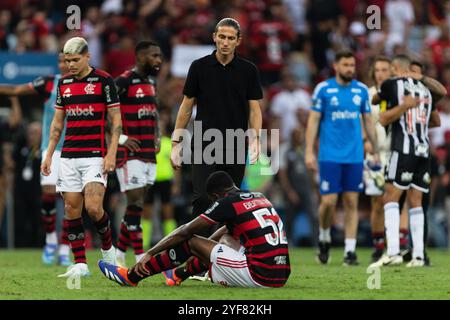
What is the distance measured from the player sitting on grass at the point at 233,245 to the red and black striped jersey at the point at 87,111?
1.80 metres

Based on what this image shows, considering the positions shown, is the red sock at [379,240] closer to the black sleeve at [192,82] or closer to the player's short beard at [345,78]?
Result: the player's short beard at [345,78]

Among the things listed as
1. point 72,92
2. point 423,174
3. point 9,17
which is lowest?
point 423,174

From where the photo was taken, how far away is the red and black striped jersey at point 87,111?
1159 centimetres

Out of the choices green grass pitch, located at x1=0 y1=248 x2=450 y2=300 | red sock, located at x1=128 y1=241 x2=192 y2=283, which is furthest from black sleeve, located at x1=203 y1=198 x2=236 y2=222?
green grass pitch, located at x1=0 y1=248 x2=450 y2=300

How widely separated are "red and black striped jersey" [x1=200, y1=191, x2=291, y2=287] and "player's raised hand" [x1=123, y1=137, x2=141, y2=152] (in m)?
3.41

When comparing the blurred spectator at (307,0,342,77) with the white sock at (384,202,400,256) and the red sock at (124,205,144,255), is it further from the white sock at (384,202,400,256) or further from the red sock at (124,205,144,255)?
the red sock at (124,205,144,255)

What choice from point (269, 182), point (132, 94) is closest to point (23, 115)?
point (269, 182)

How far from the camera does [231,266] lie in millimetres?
10195

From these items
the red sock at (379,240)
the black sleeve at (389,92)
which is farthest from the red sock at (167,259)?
the red sock at (379,240)

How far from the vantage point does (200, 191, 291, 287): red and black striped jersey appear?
1005 centimetres

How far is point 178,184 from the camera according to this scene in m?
20.7

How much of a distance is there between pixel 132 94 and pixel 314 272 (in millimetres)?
3118

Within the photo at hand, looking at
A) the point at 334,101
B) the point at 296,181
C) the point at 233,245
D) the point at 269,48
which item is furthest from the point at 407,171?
the point at 269,48

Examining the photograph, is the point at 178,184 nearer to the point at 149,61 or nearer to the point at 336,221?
the point at 336,221
